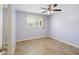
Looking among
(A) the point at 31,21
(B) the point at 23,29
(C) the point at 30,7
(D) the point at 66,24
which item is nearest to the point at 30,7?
(C) the point at 30,7

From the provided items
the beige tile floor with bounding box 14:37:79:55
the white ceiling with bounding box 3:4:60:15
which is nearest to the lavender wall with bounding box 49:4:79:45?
the beige tile floor with bounding box 14:37:79:55

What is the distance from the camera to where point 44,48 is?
1.33 metres

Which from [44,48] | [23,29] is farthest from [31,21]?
[44,48]

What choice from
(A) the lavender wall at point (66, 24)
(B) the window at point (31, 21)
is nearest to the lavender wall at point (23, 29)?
(B) the window at point (31, 21)

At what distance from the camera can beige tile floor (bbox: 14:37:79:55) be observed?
4.15ft

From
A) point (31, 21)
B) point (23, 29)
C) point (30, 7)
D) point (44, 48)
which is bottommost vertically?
point (44, 48)

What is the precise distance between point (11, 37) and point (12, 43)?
0.30ft

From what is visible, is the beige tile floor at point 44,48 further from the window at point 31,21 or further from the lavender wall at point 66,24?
the window at point 31,21

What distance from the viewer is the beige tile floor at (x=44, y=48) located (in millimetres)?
1265

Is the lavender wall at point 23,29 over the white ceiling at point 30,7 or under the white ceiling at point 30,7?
under

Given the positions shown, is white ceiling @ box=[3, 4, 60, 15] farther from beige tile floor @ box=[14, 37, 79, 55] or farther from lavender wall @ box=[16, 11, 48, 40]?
beige tile floor @ box=[14, 37, 79, 55]

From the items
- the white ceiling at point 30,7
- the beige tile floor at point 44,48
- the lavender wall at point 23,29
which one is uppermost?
the white ceiling at point 30,7

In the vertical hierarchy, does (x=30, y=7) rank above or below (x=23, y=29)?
above

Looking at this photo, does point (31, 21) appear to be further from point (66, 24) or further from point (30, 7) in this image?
point (66, 24)
